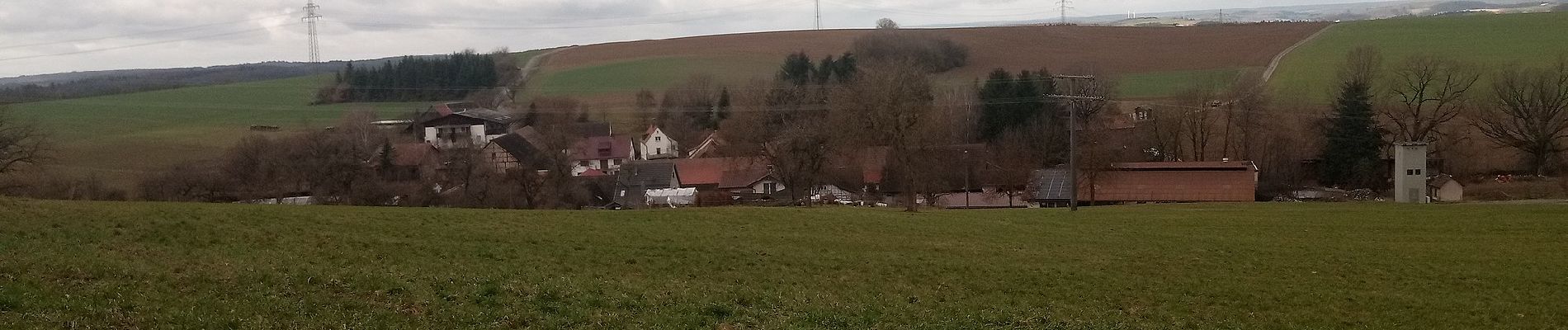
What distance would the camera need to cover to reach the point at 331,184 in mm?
62656

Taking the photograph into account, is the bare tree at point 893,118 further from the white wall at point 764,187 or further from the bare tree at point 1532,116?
the bare tree at point 1532,116

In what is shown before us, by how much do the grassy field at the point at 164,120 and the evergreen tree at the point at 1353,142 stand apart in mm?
72366

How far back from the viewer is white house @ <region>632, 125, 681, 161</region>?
307 ft

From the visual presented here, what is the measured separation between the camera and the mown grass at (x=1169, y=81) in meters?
85.9

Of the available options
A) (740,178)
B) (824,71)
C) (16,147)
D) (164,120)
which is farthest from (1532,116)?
(164,120)

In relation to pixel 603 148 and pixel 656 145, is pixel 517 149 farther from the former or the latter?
pixel 656 145

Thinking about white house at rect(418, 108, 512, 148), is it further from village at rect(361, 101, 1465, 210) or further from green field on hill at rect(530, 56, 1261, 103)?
green field on hill at rect(530, 56, 1261, 103)

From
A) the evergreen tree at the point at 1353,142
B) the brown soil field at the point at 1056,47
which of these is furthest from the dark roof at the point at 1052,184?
the brown soil field at the point at 1056,47

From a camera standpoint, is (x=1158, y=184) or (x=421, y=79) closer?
(x=1158, y=184)

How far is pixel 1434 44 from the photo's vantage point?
3615 inches

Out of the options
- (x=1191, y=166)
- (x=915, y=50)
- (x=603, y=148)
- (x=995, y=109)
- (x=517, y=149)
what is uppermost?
(x=915, y=50)

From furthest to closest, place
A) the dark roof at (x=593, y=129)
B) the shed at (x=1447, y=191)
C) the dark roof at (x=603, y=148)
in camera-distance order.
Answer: the dark roof at (x=593, y=129) < the dark roof at (x=603, y=148) < the shed at (x=1447, y=191)

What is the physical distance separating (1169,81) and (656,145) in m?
45.6

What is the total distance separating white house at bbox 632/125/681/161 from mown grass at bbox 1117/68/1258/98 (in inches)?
1524
